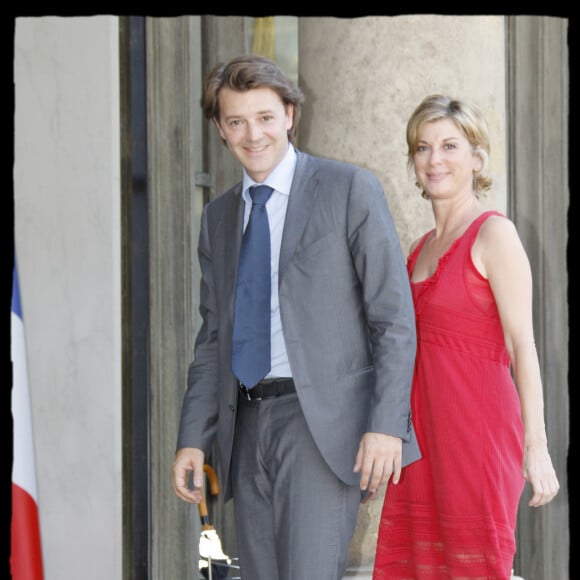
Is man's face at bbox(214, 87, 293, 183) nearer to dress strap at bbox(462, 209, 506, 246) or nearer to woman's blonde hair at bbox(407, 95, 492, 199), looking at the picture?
woman's blonde hair at bbox(407, 95, 492, 199)

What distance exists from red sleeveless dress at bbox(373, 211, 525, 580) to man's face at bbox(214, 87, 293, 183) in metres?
0.60

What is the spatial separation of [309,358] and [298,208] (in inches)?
16.5

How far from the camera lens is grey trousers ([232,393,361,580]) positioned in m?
2.83

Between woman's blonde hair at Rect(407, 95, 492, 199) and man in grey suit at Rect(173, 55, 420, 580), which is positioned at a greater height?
woman's blonde hair at Rect(407, 95, 492, 199)

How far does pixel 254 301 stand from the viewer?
2.98 m

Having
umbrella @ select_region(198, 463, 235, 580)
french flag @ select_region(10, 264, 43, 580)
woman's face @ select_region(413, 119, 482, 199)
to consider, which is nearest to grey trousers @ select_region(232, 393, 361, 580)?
french flag @ select_region(10, 264, 43, 580)

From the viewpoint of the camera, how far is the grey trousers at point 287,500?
9.29ft

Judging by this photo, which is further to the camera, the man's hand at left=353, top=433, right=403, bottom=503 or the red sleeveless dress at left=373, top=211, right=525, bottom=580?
the red sleeveless dress at left=373, top=211, right=525, bottom=580

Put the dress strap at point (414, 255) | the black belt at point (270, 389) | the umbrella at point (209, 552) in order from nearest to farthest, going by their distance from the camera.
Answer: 1. the black belt at point (270, 389)
2. the dress strap at point (414, 255)
3. the umbrella at point (209, 552)

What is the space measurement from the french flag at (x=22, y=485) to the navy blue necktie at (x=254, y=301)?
0.57 m

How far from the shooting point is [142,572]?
16.9 feet

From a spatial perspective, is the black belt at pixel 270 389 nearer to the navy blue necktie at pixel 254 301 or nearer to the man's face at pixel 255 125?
the navy blue necktie at pixel 254 301

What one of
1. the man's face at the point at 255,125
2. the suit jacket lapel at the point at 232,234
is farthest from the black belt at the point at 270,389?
the man's face at the point at 255,125

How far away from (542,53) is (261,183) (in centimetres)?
476
